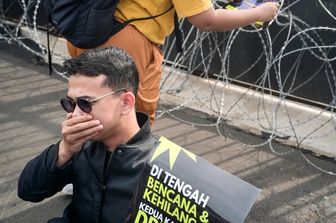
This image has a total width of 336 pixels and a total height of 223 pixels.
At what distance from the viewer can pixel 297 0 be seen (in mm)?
4422

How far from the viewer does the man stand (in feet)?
5.77

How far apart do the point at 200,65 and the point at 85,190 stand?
3.66 metres

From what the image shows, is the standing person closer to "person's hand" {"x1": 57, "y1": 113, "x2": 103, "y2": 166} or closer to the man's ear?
the man's ear

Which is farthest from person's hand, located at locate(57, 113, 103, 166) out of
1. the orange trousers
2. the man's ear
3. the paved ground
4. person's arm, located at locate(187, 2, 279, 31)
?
the paved ground

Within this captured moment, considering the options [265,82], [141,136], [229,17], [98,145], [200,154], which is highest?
[229,17]

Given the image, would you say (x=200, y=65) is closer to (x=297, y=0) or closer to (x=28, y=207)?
(x=297, y=0)

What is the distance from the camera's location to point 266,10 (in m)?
2.71

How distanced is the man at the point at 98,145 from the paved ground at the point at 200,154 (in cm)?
131

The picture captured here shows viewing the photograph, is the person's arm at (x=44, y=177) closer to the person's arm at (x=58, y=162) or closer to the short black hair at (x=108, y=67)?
the person's arm at (x=58, y=162)

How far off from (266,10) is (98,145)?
4.46ft

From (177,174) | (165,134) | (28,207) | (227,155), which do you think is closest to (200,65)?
(165,134)

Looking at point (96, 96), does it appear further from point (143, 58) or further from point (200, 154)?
point (200, 154)

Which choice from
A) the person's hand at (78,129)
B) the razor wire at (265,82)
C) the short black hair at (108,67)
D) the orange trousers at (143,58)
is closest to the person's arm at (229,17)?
the orange trousers at (143,58)

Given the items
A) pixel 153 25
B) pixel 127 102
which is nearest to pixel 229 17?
pixel 153 25
